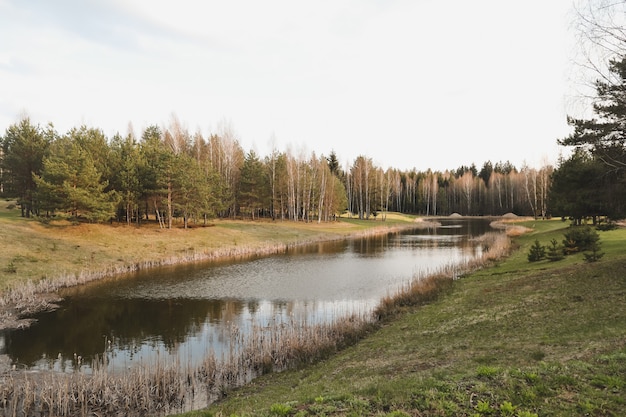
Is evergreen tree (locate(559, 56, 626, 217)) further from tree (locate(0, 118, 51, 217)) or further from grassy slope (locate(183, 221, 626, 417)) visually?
tree (locate(0, 118, 51, 217))

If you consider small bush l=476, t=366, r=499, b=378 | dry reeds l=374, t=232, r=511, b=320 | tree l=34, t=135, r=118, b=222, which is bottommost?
dry reeds l=374, t=232, r=511, b=320

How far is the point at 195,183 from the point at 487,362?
51.6m

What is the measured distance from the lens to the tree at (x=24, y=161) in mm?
52562

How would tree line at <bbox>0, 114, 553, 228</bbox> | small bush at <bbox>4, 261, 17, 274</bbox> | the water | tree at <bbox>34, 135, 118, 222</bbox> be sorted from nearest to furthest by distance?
the water < small bush at <bbox>4, 261, 17, 274</bbox> < tree at <bbox>34, 135, 118, 222</bbox> < tree line at <bbox>0, 114, 553, 228</bbox>

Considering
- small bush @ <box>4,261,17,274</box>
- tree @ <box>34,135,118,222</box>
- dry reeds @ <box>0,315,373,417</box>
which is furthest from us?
tree @ <box>34,135,118,222</box>

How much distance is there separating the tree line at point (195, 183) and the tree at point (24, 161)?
125 mm

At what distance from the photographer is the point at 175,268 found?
39.5m

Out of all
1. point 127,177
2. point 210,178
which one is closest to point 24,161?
point 127,177

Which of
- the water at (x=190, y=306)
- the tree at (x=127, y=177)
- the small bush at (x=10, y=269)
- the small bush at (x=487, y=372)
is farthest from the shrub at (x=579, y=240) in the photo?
the tree at (x=127, y=177)

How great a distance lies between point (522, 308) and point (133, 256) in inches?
1494

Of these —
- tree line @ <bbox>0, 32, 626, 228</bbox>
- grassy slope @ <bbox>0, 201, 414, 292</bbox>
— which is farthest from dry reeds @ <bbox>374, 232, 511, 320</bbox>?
grassy slope @ <bbox>0, 201, 414, 292</bbox>

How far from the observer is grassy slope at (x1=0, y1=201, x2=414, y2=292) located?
108 ft

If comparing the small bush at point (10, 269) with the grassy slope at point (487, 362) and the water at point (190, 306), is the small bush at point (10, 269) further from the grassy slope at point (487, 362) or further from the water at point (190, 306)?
the grassy slope at point (487, 362)

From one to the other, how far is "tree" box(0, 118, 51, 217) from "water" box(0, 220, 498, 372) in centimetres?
3049
